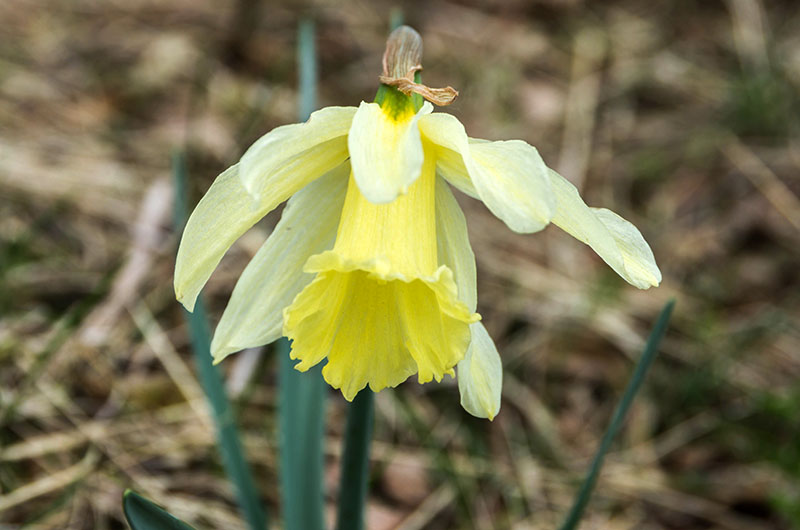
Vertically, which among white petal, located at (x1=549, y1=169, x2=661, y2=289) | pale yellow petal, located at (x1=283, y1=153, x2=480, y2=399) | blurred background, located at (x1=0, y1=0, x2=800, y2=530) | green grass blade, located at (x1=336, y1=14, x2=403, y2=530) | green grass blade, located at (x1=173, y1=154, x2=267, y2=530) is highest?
white petal, located at (x1=549, y1=169, x2=661, y2=289)

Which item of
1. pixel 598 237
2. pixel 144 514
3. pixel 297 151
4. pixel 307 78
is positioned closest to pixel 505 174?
pixel 598 237

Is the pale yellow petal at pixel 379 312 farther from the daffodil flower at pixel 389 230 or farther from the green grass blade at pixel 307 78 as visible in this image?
the green grass blade at pixel 307 78

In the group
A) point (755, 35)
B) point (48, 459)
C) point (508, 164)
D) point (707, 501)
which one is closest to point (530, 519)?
point (707, 501)

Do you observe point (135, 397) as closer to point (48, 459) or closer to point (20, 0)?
point (48, 459)

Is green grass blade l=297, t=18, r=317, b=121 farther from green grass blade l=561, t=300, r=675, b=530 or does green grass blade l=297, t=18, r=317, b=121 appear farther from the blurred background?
green grass blade l=561, t=300, r=675, b=530

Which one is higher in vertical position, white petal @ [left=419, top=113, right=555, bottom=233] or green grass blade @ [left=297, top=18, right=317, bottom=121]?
white petal @ [left=419, top=113, right=555, bottom=233]

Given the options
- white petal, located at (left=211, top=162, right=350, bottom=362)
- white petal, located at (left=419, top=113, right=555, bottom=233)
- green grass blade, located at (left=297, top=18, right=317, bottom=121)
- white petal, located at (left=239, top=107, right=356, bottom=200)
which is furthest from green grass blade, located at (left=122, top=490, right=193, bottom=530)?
green grass blade, located at (left=297, top=18, right=317, bottom=121)

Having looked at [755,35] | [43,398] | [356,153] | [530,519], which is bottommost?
[530,519]

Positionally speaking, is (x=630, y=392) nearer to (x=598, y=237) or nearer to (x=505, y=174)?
(x=598, y=237)
